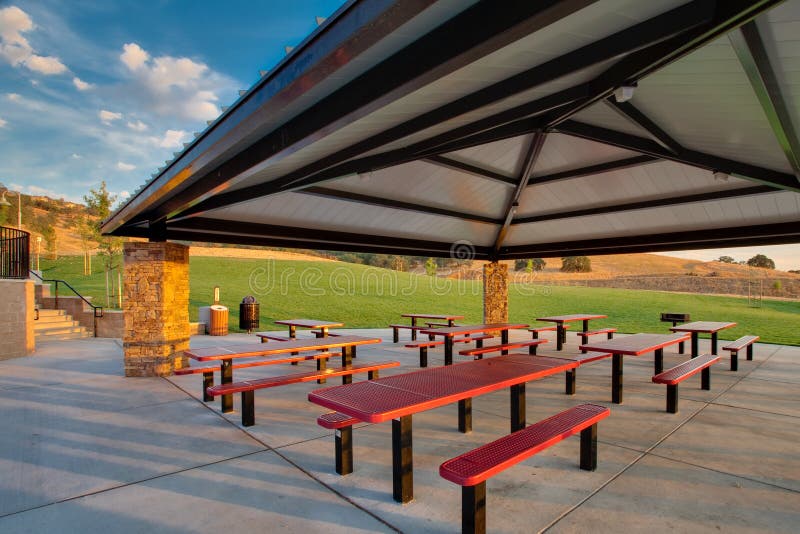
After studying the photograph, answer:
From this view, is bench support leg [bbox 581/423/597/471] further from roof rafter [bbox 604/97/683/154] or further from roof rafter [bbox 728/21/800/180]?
roof rafter [bbox 604/97/683/154]

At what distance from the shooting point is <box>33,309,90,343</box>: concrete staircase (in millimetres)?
11367

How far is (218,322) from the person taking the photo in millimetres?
12766

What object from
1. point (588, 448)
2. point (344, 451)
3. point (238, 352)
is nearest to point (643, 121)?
point (588, 448)

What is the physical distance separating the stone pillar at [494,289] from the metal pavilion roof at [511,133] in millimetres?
2407

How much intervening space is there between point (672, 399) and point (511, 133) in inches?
151

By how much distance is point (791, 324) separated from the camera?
18625 millimetres

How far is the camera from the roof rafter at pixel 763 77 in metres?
2.71


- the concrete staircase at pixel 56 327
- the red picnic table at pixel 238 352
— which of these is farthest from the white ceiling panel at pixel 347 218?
the concrete staircase at pixel 56 327

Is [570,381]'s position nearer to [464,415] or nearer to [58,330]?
[464,415]

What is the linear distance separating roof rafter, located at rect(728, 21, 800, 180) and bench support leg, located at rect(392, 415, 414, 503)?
Answer: 11.0ft

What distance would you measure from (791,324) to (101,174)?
3085 cm

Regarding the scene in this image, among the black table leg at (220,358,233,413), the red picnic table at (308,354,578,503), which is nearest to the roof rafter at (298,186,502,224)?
the black table leg at (220,358,233,413)

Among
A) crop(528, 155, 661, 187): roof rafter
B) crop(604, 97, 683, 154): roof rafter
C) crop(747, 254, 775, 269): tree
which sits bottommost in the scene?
crop(747, 254, 775, 269): tree

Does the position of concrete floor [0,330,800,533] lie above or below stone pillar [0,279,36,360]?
below
